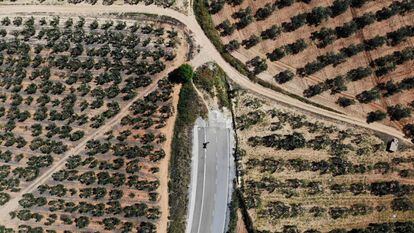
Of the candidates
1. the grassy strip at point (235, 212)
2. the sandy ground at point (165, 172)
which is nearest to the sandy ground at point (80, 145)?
the sandy ground at point (165, 172)

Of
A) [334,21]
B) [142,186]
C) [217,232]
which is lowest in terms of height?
[217,232]

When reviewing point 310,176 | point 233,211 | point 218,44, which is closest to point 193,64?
point 218,44

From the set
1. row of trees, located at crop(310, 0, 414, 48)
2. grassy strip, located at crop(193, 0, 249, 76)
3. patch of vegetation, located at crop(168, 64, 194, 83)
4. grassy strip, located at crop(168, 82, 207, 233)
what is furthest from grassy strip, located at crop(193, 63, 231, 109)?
row of trees, located at crop(310, 0, 414, 48)

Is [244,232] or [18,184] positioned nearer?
[244,232]

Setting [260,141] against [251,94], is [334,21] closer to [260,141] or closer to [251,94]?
[251,94]

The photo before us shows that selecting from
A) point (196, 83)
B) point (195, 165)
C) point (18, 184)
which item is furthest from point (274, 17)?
point (18, 184)

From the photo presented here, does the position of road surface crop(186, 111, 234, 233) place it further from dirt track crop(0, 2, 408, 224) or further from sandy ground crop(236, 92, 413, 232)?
dirt track crop(0, 2, 408, 224)

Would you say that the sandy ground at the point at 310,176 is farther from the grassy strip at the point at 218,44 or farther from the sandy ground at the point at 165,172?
the sandy ground at the point at 165,172
